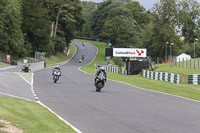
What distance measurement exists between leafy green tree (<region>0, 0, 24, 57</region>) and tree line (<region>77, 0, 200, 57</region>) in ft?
101

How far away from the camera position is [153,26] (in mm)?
95125

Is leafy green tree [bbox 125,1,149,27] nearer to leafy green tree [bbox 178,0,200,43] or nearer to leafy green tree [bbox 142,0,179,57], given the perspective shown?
leafy green tree [bbox 178,0,200,43]

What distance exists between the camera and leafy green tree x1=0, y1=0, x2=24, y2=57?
75.0 metres

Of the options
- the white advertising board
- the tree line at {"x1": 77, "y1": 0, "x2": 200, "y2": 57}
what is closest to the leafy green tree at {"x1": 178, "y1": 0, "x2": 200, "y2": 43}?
the tree line at {"x1": 77, "y1": 0, "x2": 200, "y2": 57}

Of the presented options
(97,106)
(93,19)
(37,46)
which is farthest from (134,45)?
(97,106)

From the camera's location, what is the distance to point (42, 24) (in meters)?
89.6

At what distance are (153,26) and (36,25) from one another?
92.8ft

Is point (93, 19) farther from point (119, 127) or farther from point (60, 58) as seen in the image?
point (119, 127)

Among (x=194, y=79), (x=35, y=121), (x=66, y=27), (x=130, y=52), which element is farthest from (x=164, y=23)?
(x=35, y=121)

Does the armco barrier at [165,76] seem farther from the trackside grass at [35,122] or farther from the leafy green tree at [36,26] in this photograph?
the leafy green tree at [36,26]

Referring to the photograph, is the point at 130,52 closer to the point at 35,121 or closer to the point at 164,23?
the point at 164,23

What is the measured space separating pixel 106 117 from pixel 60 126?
251 centimetres

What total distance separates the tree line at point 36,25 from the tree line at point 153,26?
9567 mm

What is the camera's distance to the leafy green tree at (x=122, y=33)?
11669cm
